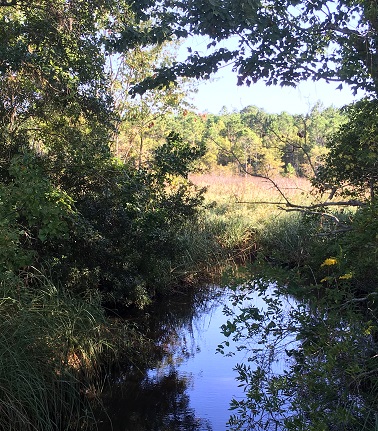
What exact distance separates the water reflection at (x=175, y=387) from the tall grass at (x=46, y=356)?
0.33m

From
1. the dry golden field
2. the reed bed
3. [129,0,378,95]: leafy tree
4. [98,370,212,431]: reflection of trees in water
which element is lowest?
[98,370,212,431]: reflection of trees in water

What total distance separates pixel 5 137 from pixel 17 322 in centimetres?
308

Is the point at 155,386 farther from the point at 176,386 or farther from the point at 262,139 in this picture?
the point at 262,139

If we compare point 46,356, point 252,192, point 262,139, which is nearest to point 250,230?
point 252,192

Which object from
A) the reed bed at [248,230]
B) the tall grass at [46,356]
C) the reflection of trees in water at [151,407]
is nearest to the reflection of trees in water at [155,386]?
the reflection of trees in water at [151,407]

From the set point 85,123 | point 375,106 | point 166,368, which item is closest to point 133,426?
point 166,368

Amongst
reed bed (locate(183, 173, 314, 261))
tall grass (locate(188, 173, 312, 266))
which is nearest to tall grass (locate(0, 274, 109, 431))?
reed bed (locate(183, 173, 314, 261))

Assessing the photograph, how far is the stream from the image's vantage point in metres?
4.88

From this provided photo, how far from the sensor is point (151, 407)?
5.16 m

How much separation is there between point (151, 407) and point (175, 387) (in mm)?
498

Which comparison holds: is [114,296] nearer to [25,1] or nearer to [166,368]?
[166,368]

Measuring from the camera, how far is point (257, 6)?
4.45 metres

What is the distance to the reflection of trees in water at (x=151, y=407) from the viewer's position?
4793mm

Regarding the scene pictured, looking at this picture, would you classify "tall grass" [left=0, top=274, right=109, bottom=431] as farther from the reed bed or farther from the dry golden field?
the dry golden field
